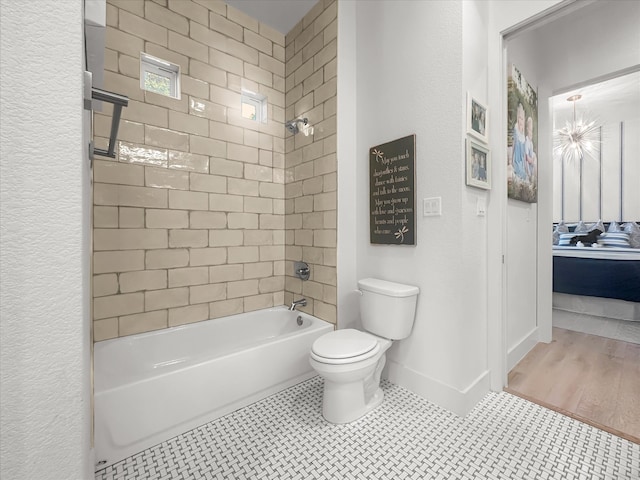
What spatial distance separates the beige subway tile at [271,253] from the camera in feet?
8.88

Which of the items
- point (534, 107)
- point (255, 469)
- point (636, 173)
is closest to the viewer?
point (255, 469)

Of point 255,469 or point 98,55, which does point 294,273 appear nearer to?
point 255,469

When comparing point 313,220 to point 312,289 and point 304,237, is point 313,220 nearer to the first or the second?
point 304,237

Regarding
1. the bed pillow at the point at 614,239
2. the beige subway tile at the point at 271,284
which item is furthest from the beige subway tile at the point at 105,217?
the bed pillow at the point at 614,239

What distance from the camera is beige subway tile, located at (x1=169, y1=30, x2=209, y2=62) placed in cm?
219

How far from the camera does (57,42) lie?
0.55 m

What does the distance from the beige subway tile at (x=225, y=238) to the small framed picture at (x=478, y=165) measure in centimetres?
187

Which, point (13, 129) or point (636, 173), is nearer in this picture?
point (13, 129)

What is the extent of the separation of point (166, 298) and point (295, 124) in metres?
1.88

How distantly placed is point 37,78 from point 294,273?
2307mm

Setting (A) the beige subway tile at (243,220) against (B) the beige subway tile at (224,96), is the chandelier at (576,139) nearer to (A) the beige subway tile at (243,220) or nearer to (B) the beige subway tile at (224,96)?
Answer: (B) the beige subway tile at (224,96)

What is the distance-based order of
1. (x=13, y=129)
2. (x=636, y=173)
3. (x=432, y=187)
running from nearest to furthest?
(x=13, y=129), (x=432, y=187), (x=636, y=173)

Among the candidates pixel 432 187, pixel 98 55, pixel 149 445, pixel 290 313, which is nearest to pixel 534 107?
pixel 432 187

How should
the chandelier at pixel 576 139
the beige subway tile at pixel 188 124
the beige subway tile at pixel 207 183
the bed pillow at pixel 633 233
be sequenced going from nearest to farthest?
the beige subway tile at pixel 188 124, the beige subway tile at pixel 207 183, the bed pillow at pixel 633 233, the chandelier at pixel 576 139
